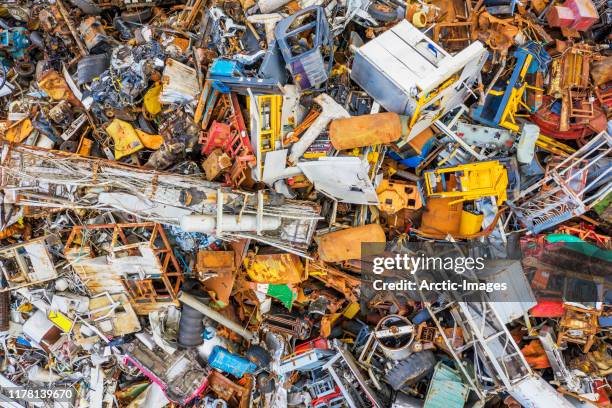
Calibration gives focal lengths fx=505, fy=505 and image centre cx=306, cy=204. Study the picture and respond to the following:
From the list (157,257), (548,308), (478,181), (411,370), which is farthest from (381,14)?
(411,370)

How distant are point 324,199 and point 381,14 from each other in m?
4.32

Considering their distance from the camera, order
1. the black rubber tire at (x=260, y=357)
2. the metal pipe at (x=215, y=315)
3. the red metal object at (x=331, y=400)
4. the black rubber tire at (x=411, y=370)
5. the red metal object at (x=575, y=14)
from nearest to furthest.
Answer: the black rubber tire at (x=411, y=370) → the red metal object at (x=575, y=14) → the red metal object at (x=331, y=400) → the metal pipe at (x=215, y=315) → the black rubber tire at (x=260, y=357)

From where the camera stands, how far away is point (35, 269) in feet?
41.0

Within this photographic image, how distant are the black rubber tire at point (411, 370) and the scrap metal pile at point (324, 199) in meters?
0.09

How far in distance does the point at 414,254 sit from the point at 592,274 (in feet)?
12.8

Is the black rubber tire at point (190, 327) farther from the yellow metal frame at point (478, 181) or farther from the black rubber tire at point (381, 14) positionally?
the black rubber tire at point (381, 14)

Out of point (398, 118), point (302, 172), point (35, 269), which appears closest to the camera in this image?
point (398, 118)

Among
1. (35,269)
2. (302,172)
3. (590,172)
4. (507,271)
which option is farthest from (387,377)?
(35,269)

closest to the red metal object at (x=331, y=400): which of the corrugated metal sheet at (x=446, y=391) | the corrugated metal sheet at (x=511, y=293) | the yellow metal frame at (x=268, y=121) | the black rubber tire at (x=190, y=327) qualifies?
the corrugated metal sheet at (x=446, y=391)

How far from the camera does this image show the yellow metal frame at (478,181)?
10984mm

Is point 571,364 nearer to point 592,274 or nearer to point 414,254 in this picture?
point 592,274

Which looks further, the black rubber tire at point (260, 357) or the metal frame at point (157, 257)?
the black rubber tire at point (260, 357)

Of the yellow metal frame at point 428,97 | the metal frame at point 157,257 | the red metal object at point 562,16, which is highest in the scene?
the red metal object at point 562,16

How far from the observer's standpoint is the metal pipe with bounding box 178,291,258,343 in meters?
12.3
